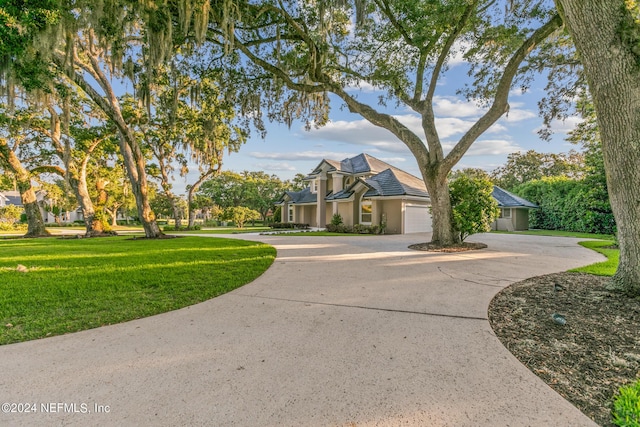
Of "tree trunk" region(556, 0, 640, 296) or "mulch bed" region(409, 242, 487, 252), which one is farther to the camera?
"mulch bed" region(409, 242, 487, 252)

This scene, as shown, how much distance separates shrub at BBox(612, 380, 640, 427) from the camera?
166cm

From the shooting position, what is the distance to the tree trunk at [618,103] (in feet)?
12.3

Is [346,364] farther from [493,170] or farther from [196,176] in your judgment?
[493,170]

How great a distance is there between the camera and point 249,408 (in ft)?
5.99

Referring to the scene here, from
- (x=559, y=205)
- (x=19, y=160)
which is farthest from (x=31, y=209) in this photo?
(x=559, y=205)

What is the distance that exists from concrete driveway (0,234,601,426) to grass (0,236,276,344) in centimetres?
42

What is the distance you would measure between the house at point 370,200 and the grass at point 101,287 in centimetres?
1156

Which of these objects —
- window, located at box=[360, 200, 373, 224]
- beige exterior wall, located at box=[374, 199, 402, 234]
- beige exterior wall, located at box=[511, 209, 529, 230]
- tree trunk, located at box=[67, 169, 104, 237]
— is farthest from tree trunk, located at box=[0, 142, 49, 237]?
beige exterior wall, located at box=[511, 209, 529, 230]

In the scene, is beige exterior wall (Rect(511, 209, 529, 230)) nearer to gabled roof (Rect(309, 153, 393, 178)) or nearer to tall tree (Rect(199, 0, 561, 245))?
gabled roof (Rect(309, 153, 393, 178))

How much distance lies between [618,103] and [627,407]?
4092 millimetres

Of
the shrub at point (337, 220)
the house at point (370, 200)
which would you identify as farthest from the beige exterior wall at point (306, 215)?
the shrub at point (337, 220)

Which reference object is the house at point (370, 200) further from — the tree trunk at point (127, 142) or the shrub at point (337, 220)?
the tree trunk at point (127, 142)

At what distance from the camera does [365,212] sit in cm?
1878

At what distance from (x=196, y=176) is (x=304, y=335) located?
81.4 feet
